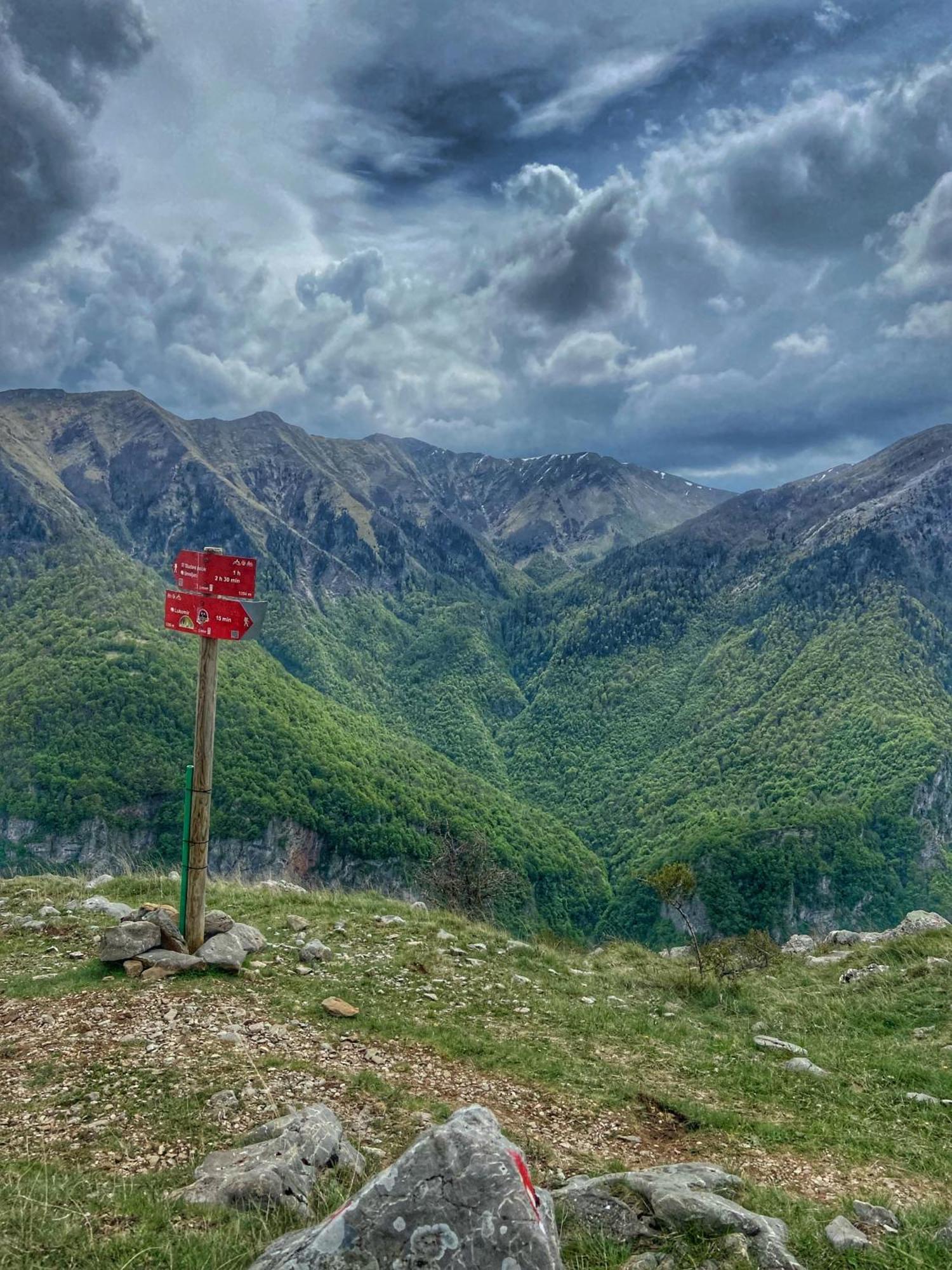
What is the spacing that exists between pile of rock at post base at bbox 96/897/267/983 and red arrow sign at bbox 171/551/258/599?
519cm

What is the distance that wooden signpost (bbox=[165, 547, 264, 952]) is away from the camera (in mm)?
10797

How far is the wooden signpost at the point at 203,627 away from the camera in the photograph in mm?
10797

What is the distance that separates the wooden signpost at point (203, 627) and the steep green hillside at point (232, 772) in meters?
100

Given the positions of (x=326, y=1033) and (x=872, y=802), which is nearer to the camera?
(x=326, y=1033)

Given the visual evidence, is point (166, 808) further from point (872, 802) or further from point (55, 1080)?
point (872, 802)

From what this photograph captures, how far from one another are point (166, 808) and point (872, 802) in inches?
5636

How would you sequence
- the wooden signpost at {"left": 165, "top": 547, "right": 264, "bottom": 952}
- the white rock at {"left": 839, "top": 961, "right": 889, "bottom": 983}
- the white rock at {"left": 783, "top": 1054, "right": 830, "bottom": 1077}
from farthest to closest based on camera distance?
the white rock at {"left": 839, "top": 961, "right": 889, "bottom": 983}, the wooden signpost at {"left": 165, "top": 547, "right": 264, "bottom": 952}, the white rock at {"left": 783, "top": 1054, "right": 830, "bottom": 1077}

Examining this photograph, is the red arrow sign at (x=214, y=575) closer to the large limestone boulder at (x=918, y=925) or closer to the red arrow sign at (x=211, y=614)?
the red arrow sign at (x=211, y=614)

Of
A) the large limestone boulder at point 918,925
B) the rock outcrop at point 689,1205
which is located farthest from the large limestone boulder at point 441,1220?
the large limestone boulder at point 918,925

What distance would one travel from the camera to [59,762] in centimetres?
12775

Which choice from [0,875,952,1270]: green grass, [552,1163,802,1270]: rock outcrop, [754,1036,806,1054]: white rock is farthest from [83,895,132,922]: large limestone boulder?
[754,1036,806,1054]: white rock

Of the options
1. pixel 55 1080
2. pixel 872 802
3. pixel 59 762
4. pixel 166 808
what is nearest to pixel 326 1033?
pixel 55 1080

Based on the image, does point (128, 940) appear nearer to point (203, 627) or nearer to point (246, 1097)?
point (246, 1097)

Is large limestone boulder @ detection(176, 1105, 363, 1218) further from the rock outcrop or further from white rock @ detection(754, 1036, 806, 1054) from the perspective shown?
white rock @ detection(754, 1036, 806, 1054)
